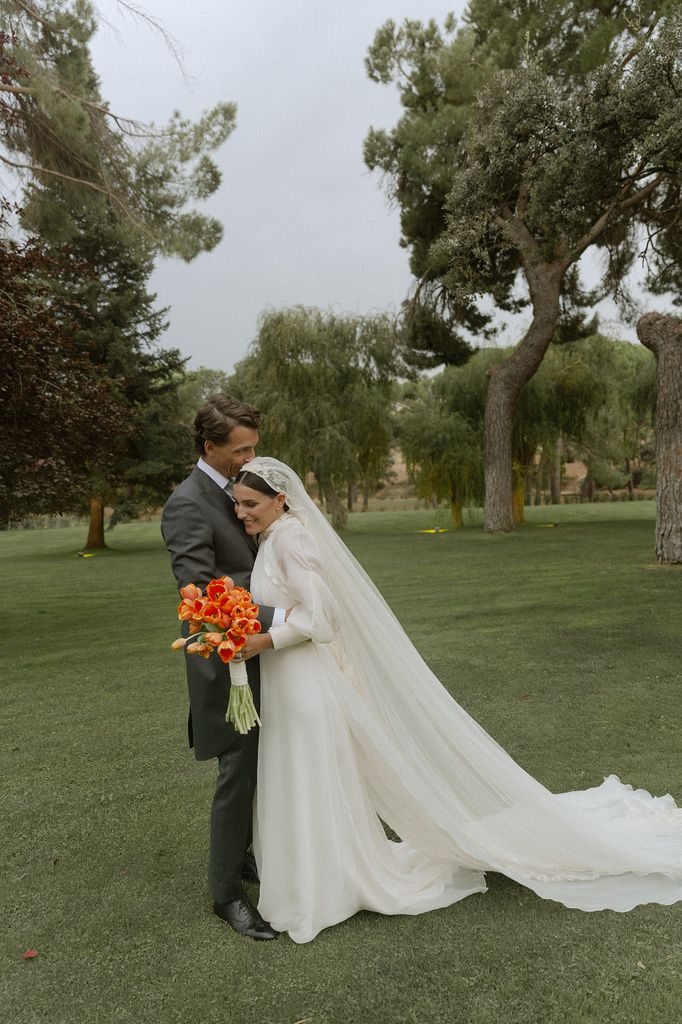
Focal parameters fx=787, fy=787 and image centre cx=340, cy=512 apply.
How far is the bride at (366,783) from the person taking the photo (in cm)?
308

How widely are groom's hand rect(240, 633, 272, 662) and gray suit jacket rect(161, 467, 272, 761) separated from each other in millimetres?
90

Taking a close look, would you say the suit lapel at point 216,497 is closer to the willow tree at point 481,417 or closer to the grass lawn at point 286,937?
the grass lawn at point 286,937

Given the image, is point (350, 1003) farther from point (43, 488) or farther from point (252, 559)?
point (43, 488)

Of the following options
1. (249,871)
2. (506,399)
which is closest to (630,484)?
(506,399)

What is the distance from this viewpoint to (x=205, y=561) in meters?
3.02

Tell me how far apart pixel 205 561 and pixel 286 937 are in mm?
1510

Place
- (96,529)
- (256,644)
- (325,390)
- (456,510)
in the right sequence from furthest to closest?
(96,529), (456,510), (325,390), (256,644)

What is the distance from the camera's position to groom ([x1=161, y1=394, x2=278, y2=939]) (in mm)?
3029

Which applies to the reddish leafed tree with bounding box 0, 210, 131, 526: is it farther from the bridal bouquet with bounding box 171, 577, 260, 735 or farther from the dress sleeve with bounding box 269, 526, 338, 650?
the bridal bouquet with bounding box 171, 577, 260, 735

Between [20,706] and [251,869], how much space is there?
4345 mm

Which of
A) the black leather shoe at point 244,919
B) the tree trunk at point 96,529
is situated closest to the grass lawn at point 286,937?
the black leather shoe at point 244,919

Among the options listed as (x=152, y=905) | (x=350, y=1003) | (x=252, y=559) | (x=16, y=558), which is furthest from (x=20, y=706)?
(x=16, y=558)

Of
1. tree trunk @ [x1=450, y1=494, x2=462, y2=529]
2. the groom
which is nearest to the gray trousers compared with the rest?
the groom

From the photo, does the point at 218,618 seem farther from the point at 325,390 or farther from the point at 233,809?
the point at 325,390
